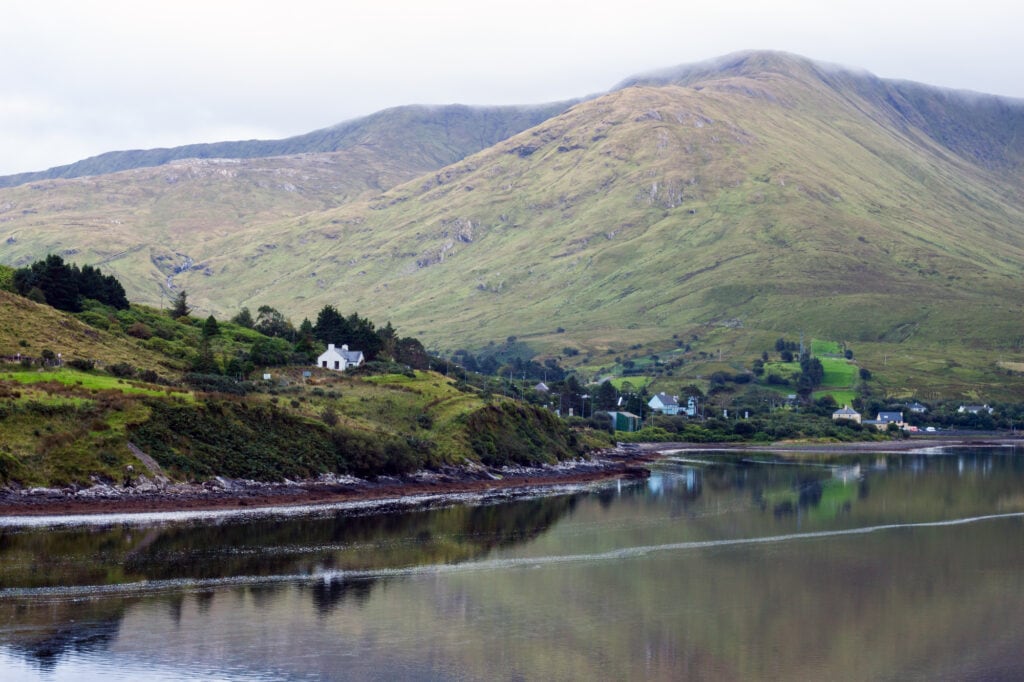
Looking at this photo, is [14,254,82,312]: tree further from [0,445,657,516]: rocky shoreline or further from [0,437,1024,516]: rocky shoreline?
[0,437,1024,516]: rocky shoreline

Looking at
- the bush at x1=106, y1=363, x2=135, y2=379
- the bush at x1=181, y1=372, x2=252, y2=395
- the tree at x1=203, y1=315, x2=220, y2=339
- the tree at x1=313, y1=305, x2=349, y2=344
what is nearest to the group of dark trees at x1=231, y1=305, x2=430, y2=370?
the tree at x1=313, y1=305, x2=349, y2=344

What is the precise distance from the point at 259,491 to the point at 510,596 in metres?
31.5

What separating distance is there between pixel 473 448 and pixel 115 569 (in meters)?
53.8

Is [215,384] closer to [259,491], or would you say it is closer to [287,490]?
[287,490]

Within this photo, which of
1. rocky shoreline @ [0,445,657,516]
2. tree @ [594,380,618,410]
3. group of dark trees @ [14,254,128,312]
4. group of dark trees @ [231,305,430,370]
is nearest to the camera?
rocky shoreline @ [0,445,657,516]

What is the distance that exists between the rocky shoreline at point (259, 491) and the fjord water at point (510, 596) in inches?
136

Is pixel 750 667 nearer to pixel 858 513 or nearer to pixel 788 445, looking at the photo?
pixel 858 513

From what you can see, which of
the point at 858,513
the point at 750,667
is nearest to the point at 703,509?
the point at 858,513

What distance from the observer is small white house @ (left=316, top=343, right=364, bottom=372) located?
403 feet

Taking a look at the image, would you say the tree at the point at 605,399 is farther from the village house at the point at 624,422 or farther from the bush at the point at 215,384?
the bush at the point at 215,384

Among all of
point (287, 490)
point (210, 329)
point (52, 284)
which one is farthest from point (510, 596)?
point (210, 329)

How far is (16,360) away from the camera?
82188 millimetres

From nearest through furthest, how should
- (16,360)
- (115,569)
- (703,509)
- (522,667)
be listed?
(522,667) → (115,569) → (16,360) → (703,509)

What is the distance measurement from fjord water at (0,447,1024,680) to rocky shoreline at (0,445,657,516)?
347 cm
